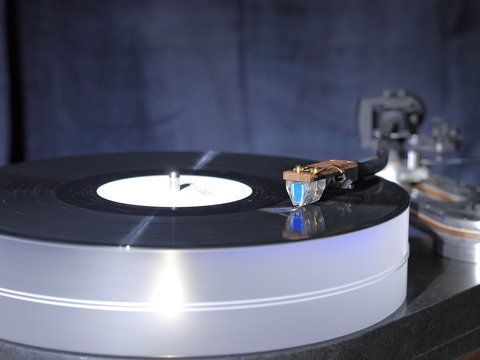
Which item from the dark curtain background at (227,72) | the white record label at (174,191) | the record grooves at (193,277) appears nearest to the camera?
the record grooves at (193,277)

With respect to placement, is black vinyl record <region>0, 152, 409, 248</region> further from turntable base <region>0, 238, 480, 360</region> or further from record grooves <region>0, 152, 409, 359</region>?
turntable base <region>0, 238, 480, 360</region>

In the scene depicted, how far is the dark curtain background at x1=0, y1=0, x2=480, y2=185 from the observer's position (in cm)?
238

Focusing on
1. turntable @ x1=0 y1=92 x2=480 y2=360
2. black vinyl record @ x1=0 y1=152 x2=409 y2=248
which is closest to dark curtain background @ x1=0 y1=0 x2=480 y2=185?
black vinyl record @ x1=0 y1=152 x2=409 y2=248

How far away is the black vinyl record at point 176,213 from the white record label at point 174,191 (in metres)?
0.02

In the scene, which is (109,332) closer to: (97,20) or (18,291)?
(18,291)

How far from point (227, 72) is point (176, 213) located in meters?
1.82

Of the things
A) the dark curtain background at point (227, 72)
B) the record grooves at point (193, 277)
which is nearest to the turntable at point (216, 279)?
the record grooves at point (193, 277)

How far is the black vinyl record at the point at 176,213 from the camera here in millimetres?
675

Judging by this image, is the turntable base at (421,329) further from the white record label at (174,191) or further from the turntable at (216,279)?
the white record label at (174,191)

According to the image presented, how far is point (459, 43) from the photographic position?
2309 mm

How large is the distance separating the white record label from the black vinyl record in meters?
0.02

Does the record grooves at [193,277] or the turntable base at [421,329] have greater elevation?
the record grooves at [193,277]

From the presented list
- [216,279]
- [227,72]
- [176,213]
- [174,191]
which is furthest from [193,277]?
[227,72]

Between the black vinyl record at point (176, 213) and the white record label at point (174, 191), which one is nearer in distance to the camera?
the black vinyl record at point (176, 213)
